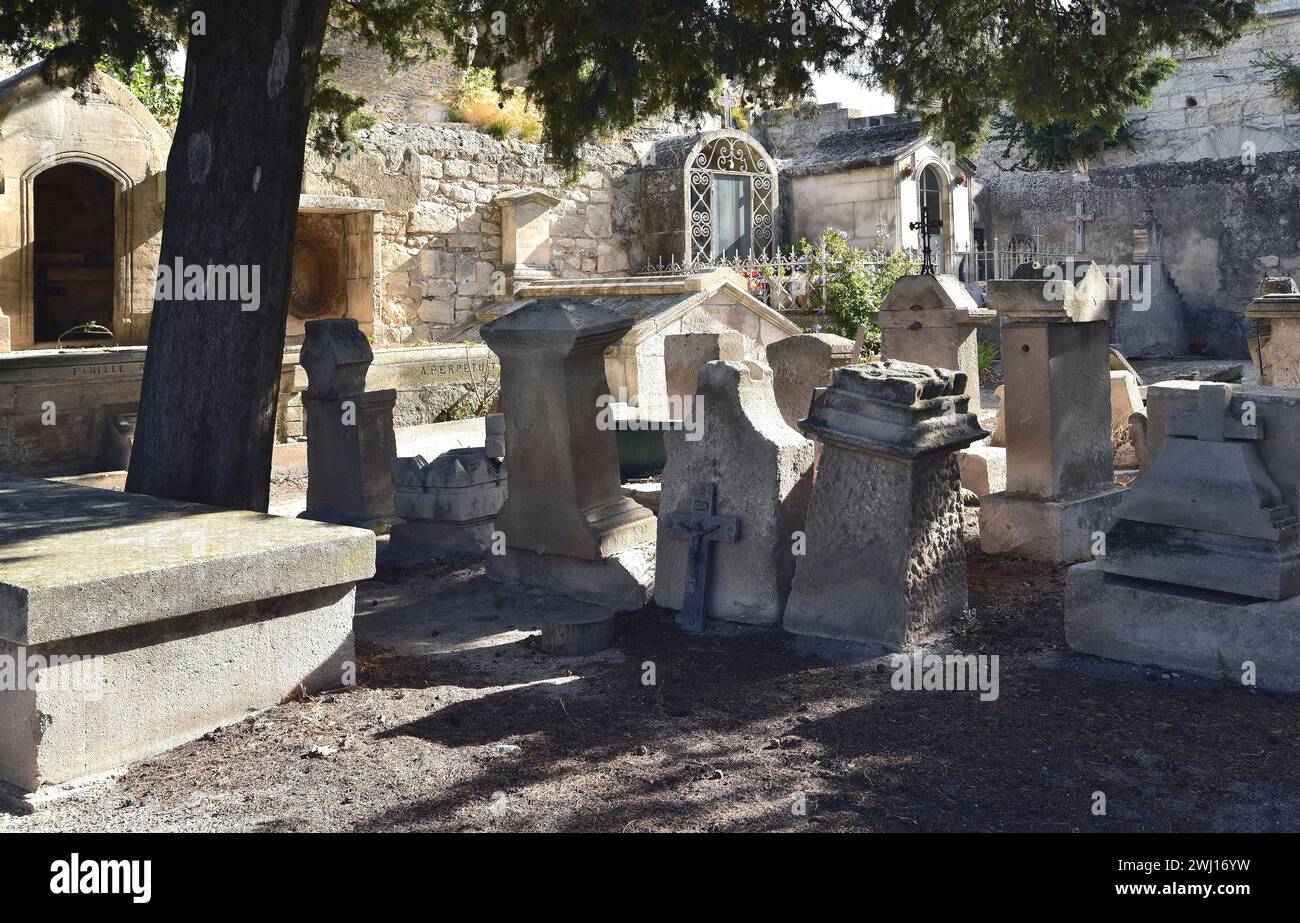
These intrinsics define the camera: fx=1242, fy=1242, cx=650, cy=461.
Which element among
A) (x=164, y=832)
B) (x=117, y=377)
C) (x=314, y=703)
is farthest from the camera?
(x=117, y=377)

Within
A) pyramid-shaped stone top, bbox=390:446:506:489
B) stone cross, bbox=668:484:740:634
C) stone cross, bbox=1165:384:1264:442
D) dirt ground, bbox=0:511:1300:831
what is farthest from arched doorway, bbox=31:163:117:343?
stone cross, bbox=1165:384:1264:442

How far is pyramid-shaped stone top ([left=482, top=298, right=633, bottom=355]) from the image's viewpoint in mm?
6172

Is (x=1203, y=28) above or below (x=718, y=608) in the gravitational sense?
above

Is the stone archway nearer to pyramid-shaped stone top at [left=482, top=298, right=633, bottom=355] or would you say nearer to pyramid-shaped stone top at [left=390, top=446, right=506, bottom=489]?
pyramid-shaped stone top at [left=390, top=446, right=506, bottom=489]

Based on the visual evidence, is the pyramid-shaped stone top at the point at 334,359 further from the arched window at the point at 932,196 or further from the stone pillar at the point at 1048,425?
the arched window at the point at 932,196

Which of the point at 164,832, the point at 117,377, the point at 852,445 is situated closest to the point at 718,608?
the point at 852,445

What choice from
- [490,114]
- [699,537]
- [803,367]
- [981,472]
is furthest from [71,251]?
[699,537]

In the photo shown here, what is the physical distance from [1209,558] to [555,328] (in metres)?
3.15

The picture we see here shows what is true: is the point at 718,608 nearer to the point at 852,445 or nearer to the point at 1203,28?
the point at 852,445

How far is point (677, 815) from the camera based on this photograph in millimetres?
3629

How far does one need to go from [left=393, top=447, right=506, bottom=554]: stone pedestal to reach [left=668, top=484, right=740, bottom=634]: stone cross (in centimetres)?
197

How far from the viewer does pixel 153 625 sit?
4.11 meters

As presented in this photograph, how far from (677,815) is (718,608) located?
2338mm

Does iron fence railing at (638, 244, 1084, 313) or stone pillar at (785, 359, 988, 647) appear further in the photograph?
iron fence railing at (638, 244, 1084, 313)
